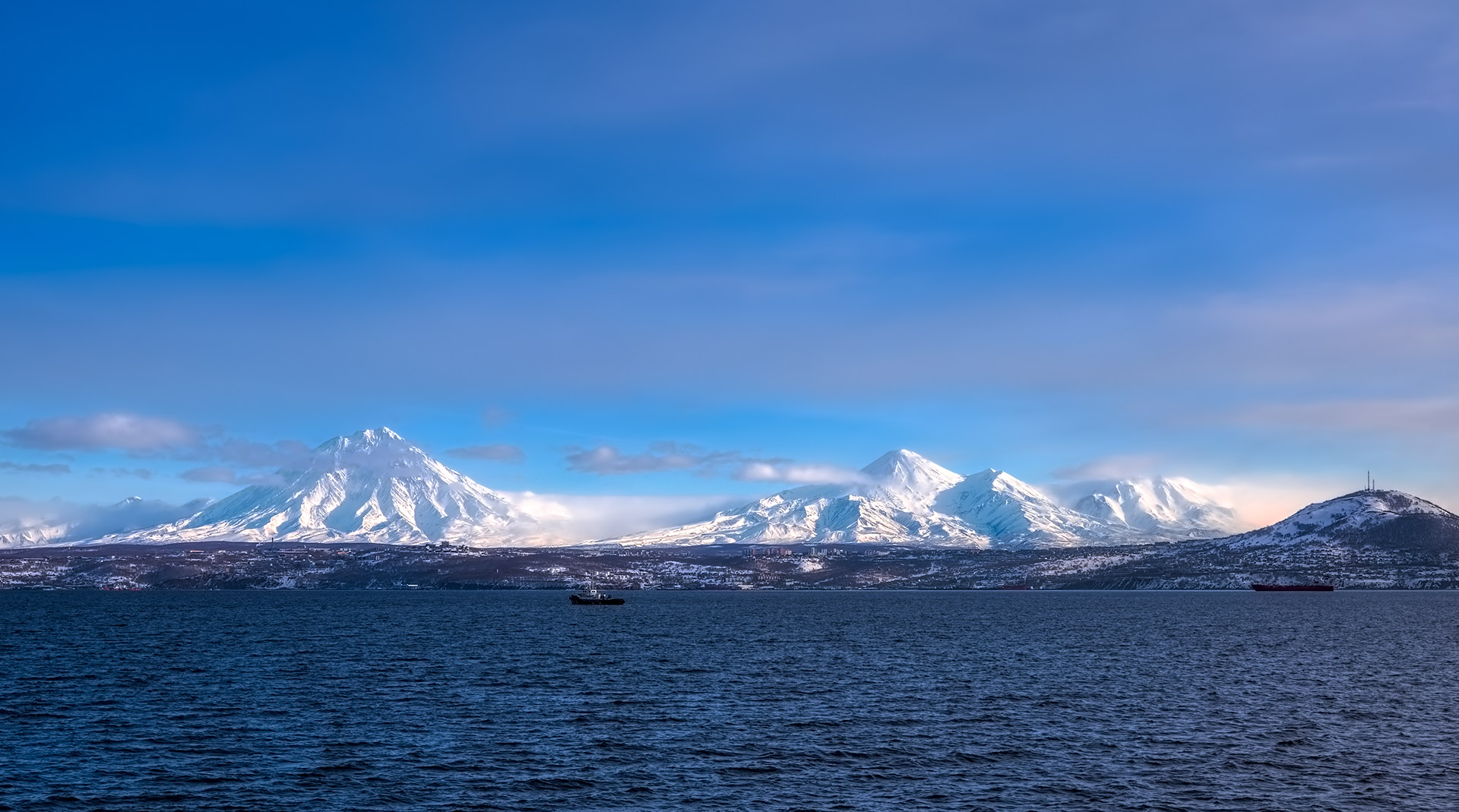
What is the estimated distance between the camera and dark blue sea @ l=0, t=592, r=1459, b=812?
6106 cm

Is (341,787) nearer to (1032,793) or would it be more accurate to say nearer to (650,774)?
(650,774)

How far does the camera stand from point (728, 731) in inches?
3191

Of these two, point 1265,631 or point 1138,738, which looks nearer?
point 1138,738

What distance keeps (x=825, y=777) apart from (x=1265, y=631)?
153167 mm

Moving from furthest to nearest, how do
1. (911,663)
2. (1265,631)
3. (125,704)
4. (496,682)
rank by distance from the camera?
(1265,631), (911,663), (496,682), (125,704)

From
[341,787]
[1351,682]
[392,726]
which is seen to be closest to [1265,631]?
[1351,682]

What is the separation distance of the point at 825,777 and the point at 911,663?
69774mm

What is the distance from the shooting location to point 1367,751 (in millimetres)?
72312

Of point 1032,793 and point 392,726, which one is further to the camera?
point 392,726

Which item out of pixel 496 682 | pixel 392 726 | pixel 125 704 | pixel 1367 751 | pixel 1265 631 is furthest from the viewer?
pixel 1265 631

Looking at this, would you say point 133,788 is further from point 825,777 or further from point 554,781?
point 825,777

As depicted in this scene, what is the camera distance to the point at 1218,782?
63.3 metres

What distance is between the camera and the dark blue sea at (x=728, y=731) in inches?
2404

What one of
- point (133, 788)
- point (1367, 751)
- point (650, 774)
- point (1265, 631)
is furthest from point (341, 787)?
point (1265, 631)
